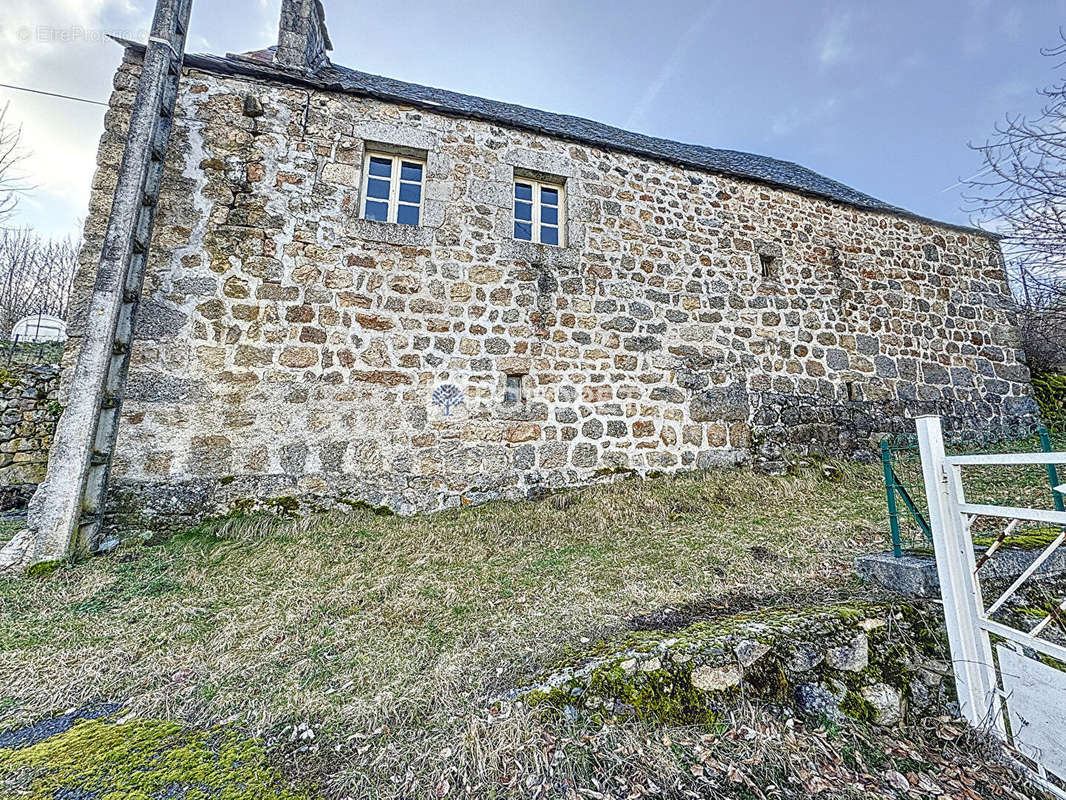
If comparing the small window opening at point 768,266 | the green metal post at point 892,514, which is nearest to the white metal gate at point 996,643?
the green metal post at point 892,514

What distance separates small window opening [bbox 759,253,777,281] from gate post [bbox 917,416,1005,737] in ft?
16.9

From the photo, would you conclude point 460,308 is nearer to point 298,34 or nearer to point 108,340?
point 108,340

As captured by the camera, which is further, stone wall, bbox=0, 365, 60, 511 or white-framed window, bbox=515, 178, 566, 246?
white-framed window, bbox=515, 178, 566, 246

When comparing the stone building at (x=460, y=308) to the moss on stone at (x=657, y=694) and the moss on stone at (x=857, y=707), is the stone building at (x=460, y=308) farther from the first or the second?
the moss on stone at (x=857, y=707)

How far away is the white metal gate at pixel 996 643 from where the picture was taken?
1.75m

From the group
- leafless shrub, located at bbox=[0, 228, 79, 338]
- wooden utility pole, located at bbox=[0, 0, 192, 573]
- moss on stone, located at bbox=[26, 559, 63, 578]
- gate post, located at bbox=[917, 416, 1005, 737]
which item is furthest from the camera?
leafless shrub, located at bbox=[0, 228, 79, 338]

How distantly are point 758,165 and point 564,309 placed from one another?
5.99 m

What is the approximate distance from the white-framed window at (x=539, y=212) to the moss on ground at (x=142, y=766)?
544 cm

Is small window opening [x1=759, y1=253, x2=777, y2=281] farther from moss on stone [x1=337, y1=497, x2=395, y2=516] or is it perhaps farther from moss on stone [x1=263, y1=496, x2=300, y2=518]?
moss on stone [x1=263, y1=496, x2=300, y2=518]

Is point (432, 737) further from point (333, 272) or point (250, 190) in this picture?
point (250, 190)

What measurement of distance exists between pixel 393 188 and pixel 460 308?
1701mm

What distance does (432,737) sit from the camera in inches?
77.8

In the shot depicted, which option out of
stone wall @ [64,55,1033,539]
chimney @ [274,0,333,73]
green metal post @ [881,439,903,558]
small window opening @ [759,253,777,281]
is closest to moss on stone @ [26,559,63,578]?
stone wall @ [64,55,1033,539]

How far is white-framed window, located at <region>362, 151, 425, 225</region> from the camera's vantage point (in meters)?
5.41
